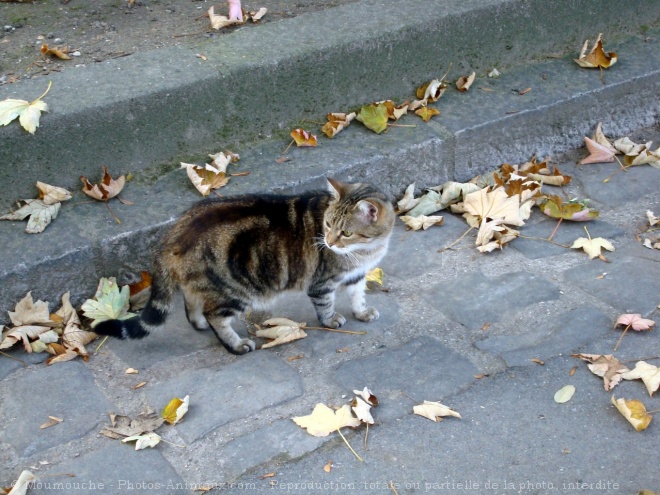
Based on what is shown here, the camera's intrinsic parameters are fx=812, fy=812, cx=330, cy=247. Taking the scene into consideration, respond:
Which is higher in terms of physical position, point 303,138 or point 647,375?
point 303,138

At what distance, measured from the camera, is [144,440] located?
298 centimetres

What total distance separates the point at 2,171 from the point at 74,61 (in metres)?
0.95

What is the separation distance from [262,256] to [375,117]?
137 centimetres

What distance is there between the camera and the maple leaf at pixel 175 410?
3078 mm

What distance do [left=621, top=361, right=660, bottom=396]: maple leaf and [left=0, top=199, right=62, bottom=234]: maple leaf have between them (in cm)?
259

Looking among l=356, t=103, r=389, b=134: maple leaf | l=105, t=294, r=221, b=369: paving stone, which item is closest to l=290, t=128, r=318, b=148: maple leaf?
l=356, t=103, r=389, b=134: maple leaf

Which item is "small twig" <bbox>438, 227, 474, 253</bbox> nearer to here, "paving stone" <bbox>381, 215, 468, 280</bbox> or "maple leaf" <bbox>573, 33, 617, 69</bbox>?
"paving stone" <bbox>381, 215, 468, 280</bbox>

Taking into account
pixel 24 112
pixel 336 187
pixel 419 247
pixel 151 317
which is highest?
pixel 24 112

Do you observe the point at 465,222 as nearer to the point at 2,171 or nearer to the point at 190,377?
the point at 190,377

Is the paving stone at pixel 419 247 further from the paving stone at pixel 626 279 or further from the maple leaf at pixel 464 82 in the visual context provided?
the maple leaf at pixel 464 82

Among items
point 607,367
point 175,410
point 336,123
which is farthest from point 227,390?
point 336,123

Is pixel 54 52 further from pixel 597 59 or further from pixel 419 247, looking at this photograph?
pixel 597 59

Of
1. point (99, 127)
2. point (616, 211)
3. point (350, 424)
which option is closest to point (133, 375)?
point (350, 424)

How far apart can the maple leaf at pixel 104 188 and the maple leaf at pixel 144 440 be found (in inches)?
52.5
